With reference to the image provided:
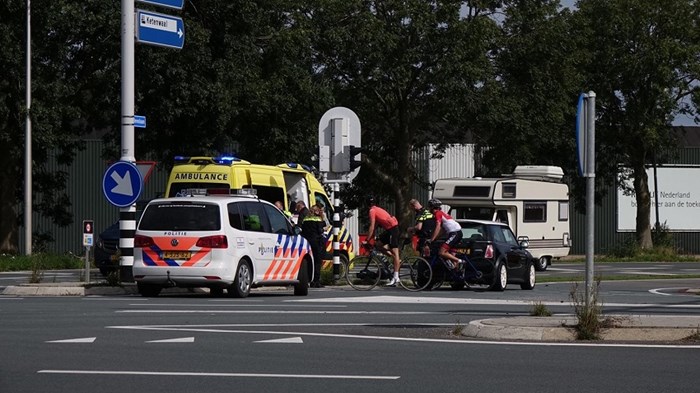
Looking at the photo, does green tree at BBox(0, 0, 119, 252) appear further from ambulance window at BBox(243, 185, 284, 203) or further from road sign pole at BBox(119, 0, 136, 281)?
road sign pole at BBox(119, 0, 136, 281)

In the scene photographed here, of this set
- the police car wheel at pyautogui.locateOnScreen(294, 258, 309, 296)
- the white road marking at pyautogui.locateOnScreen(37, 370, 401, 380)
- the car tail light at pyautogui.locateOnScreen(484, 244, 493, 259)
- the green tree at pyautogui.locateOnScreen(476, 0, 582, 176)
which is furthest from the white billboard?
the white road marking at pyautogui.locateOnScreen(37, 370, 401, 380)

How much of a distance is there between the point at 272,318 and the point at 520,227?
23.7 meters

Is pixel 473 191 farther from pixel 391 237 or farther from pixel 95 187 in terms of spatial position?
pixel 95 187

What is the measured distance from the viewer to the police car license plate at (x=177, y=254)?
2191 centimetres

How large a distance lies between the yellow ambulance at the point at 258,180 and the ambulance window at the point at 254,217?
252cm

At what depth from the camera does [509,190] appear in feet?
131

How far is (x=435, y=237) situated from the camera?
2611cm

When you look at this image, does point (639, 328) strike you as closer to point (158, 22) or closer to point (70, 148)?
point (158, 22)

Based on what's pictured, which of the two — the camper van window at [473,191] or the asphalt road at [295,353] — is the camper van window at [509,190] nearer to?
the camper van window at [473,191]

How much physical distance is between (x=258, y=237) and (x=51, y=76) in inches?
785

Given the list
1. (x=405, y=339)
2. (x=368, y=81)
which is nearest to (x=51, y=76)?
(x=368, y=81)

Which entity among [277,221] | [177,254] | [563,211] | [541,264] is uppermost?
[563,211]

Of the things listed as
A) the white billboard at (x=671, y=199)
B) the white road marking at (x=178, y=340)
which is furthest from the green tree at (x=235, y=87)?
the white road marking at (x=178, y=340)

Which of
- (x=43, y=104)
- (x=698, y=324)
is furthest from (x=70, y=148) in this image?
(x=698, y=324)
